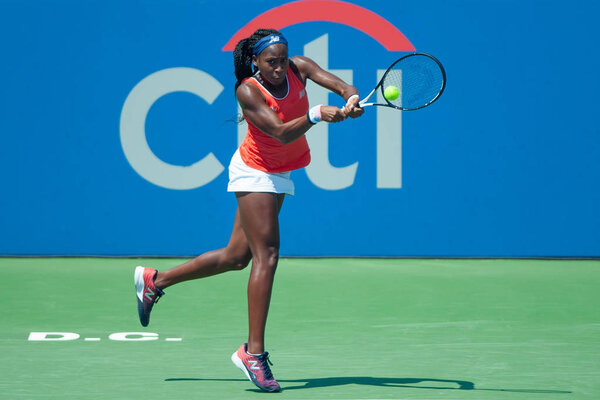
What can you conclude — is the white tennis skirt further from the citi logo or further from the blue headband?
the citi logo

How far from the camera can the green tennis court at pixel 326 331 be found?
4.32 m

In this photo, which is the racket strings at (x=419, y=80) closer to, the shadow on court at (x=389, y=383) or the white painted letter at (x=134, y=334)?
the shadow on court at (x=389, y=383)

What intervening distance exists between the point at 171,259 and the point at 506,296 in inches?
111

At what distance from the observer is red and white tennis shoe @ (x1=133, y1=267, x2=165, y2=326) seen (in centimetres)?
498

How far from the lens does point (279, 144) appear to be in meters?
4.56

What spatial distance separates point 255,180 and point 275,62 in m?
0.52

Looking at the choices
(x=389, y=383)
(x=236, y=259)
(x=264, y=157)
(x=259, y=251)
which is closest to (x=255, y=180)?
(x=264, y=157)

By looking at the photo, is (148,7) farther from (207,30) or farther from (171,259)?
(171,259)

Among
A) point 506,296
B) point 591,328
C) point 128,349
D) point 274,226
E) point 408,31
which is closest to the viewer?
point 274,226

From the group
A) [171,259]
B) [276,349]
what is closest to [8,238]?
[171,259]

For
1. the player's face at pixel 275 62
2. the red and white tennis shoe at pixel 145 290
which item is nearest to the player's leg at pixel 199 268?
the red and white tennis shoe at pixel 145 290

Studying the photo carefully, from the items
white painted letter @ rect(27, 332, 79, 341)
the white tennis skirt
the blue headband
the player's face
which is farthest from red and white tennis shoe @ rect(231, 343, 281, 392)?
white painted letter @ rect(27, 332, 79, 341)

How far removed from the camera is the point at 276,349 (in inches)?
203

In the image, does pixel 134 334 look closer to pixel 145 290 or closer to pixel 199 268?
pixel 145 290
